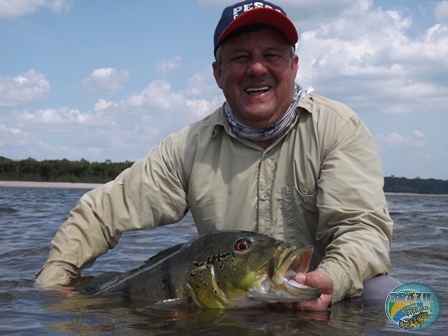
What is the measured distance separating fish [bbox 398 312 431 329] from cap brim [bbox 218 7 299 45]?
203cm

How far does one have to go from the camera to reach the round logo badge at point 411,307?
354cm

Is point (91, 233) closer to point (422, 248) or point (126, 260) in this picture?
point (126, 260)

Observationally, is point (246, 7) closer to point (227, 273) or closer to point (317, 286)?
point (227, 273)

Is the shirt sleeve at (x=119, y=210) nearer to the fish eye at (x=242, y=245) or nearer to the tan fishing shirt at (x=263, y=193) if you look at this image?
the tan fishing shirt at (x=263, y=193)

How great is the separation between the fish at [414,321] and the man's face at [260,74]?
5.41ft

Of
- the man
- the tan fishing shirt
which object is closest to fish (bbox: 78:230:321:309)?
the tan fishing shirt

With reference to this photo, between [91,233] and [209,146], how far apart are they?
1080 mm

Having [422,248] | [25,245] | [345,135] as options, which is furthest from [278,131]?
→ [25,245]

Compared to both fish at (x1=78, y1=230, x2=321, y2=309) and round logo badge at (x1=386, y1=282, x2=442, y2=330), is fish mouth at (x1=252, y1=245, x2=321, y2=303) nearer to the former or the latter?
fish at (x1=78, y1=230, x2=321, y2=309)

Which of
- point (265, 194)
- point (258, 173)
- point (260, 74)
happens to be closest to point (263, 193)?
point (265, 194)

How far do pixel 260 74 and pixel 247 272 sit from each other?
5.03 ft

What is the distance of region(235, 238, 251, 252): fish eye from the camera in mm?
3688

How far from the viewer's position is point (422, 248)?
27.6ft

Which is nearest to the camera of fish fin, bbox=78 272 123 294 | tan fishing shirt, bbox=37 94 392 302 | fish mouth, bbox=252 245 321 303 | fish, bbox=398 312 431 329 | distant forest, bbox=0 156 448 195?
fish mouth, bbox=252 245 321 303
